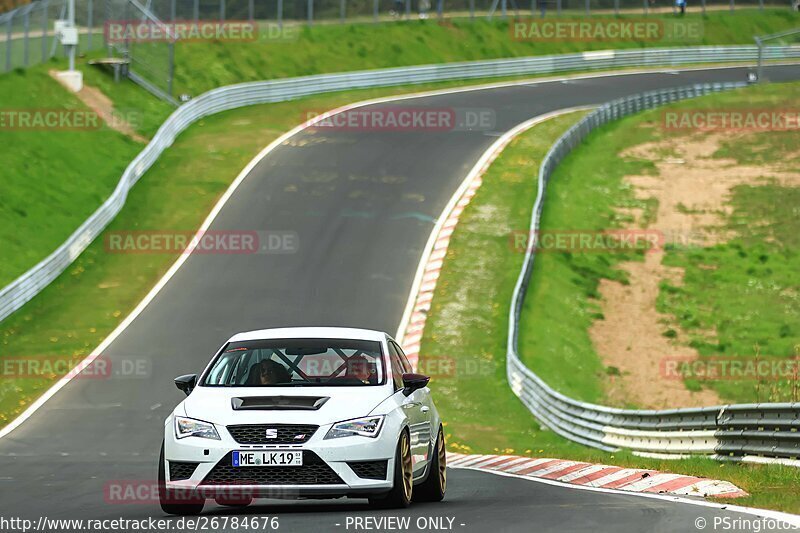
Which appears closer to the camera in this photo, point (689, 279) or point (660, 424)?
point (660, 424)

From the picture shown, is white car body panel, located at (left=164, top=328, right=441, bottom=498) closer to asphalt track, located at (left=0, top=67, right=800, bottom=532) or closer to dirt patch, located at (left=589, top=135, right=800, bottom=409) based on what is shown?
asphalt track, located at (left=0, top=67, right=800, bottom=532)

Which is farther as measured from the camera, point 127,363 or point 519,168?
point 519,168

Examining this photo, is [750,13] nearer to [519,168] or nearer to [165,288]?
[519,168]

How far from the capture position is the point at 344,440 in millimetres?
10508

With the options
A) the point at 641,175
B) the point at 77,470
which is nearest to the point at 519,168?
the point at 641,175

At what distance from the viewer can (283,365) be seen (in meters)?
11.6

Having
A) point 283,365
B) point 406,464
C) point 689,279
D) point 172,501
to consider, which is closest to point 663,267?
point 689,279

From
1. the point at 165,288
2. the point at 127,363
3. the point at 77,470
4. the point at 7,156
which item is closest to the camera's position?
the point at 77,470

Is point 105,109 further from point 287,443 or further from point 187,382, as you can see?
point 287,443

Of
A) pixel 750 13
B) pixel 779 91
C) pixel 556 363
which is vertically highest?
pixel 750 13

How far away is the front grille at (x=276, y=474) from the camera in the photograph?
411 inches

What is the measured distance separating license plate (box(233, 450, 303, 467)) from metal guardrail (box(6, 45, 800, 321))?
67.0 ft

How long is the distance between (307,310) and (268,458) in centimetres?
1955

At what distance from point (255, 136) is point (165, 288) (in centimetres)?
1521
